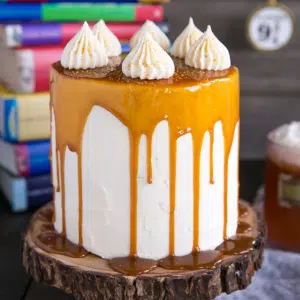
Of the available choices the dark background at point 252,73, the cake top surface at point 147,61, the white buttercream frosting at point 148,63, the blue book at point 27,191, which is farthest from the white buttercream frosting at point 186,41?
the dark background at point 252,73

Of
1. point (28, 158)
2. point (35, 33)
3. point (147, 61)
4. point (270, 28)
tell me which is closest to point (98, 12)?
point (35, 33)

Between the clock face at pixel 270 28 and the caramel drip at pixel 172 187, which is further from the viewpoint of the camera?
the clock face at pixel 270 28

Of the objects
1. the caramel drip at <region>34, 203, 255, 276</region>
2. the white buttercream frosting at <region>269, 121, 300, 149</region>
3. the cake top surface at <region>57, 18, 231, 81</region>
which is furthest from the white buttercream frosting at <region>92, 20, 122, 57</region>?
the white buttercream frosting at <region>269, 121, 300, 149</region>

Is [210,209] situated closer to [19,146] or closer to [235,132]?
[235,132]

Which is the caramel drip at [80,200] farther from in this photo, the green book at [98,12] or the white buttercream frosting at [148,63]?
the green book at [98,12]

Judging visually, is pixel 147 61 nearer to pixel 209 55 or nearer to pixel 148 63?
pixel 148 63

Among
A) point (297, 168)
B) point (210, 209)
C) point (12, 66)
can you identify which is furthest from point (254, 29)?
point (210, 209)
